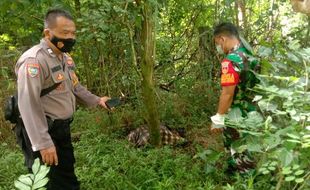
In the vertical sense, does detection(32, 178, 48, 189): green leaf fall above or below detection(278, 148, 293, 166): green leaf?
above

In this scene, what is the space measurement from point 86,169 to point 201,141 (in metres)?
1.57

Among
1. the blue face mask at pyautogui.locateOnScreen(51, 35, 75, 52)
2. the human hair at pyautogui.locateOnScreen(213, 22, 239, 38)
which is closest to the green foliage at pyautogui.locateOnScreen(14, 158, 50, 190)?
the blue face mask at pyautogui.locateOnScreen(51, 35, 75, 52)

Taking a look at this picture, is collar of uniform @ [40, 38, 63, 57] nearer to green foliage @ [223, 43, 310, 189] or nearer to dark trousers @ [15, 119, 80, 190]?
dark trousers @ [15, 119, 80, 190]

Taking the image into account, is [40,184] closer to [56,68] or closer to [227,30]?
[56,68]

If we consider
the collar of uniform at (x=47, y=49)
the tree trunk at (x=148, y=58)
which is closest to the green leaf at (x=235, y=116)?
the collar of uniform at (x=47, y=49)

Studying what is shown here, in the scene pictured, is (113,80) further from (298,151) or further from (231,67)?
(298,151)

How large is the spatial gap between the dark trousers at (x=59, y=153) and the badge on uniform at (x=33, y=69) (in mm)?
398

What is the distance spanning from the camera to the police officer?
98.5 inches

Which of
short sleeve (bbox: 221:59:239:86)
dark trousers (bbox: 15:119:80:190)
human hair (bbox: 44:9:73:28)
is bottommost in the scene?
dark trousers (bbox: 15:119:80:190)

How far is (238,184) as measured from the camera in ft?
10.4

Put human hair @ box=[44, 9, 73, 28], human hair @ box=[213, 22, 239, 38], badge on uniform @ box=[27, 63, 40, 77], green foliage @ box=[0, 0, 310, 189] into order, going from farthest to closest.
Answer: human hair @ box=[213, 22, 239, 38]
human hair @ box=[44, 9, 73, 28]
badge on uniform @ box=[27, 63, 40, 77]
green foliage @ box=[0, 0, 310, 189]

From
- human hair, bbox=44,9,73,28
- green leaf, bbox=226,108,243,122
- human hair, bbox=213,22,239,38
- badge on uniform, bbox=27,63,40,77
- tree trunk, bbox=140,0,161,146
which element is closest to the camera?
green leaf, bbox=226,108,243,122

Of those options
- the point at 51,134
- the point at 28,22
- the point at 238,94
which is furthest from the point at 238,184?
the point at 28,22

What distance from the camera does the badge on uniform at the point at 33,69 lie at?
98.3 inches
